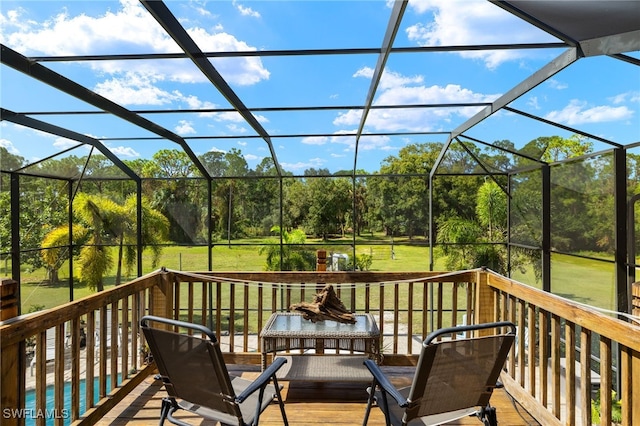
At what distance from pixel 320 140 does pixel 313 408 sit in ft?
19.2

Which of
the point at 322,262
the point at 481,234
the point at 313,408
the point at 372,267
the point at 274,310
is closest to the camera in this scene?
the point at 313,408

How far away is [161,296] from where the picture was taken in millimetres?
3564

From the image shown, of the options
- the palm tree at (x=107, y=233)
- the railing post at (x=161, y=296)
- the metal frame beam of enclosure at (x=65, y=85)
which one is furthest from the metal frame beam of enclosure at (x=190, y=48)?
the palm tree at (x=107, y=233)

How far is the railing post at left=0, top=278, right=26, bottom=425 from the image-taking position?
5.92 feet

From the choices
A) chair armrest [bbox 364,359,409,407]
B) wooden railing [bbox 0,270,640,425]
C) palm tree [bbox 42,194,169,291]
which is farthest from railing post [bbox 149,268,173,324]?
palm tree [bbox 42,194,169,291]

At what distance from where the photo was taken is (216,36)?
358 centimetres

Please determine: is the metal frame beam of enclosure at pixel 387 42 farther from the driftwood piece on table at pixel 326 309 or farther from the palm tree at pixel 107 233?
the palm tree at pixel 107 233

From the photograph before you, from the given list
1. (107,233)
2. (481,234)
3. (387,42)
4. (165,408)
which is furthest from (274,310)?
(107,233)

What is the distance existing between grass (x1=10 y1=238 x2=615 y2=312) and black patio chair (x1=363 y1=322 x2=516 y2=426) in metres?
4.84

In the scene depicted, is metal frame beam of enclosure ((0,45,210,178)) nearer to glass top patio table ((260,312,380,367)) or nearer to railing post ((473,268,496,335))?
glass top patio table ((260,312,380,367))

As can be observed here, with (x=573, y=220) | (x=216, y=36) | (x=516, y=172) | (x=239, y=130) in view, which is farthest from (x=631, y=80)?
(x=239, y=130)

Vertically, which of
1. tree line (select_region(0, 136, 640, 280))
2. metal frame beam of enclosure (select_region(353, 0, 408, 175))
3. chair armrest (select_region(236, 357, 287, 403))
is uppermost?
metal frame beam of enclosure (select_region(353, 0, 408, 175))

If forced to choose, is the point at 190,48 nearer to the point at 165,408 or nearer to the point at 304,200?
the point at 165,408

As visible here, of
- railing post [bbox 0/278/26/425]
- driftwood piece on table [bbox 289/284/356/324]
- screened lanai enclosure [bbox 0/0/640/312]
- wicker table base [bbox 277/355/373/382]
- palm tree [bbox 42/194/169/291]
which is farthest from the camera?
palm tree [bbox 42/194/169/291]
